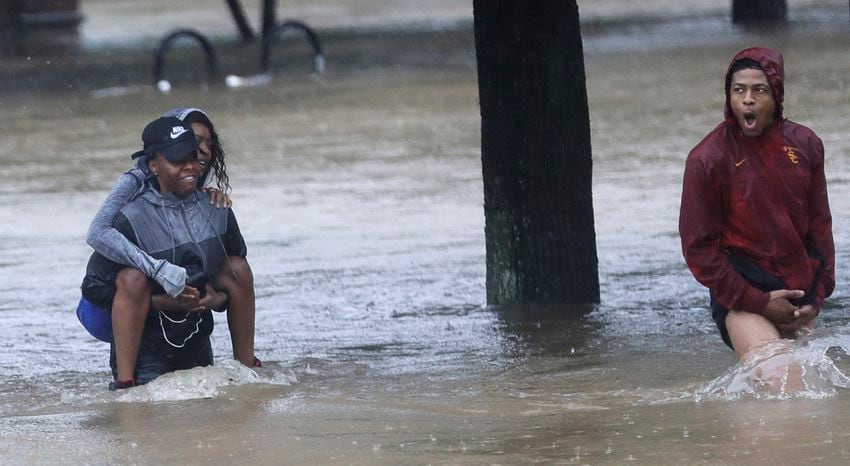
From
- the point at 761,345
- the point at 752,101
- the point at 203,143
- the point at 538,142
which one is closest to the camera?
the point at 752,101

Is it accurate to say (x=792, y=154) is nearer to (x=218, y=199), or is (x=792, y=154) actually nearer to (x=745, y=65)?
(x=745, y=65)

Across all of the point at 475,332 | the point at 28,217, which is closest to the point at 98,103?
the point at 28,217

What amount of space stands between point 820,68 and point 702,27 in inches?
303

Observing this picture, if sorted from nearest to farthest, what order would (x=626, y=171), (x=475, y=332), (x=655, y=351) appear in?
(x=655, y=351) → (x=475, y=332) → (x=626, y=171)

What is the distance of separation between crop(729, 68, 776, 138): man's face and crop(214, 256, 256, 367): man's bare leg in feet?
7.34

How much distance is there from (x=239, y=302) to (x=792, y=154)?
7.97 feet

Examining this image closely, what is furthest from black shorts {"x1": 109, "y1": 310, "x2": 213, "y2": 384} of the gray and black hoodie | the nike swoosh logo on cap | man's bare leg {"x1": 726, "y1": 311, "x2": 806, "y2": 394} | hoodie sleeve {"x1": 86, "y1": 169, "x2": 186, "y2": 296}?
man's bare leg {"x1": 726, "y1": 311, "x2": 806, "y2": 394}

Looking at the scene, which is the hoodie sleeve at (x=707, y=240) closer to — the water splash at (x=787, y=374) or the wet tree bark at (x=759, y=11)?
the water splash at (x=787, y=374)

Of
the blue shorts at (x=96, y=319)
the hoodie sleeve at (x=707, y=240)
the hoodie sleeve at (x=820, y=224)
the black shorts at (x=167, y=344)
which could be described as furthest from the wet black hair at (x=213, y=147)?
the hoodie sleeve at (x=820, y=224)

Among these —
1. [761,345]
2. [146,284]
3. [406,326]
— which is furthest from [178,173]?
[761,345]

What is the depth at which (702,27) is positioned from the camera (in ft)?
93.4

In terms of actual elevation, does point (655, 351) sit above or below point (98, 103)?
below

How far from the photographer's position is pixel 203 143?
7137 millimetres

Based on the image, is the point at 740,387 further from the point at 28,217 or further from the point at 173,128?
the point at 28,217
